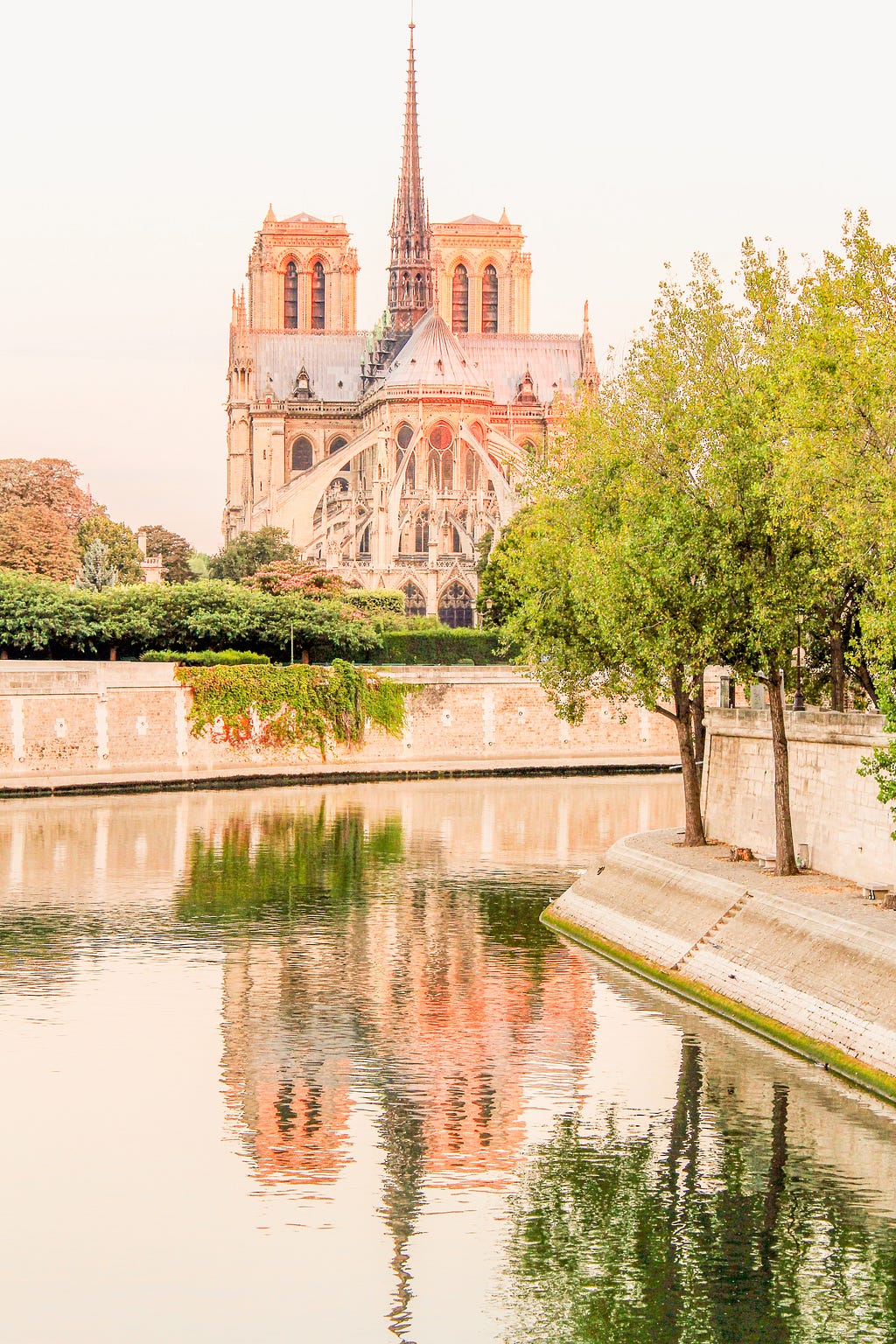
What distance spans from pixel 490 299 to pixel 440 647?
2812 inches

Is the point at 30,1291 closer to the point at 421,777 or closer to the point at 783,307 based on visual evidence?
the point at 783,307

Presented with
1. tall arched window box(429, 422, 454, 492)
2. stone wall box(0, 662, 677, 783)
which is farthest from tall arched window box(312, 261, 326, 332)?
stone wall box(0, 662, 677, 783)

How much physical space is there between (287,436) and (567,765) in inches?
2683

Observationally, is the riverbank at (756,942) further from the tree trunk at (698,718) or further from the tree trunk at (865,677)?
the tree trunk at (865,677)

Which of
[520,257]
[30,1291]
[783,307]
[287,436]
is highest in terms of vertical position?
[520,257]

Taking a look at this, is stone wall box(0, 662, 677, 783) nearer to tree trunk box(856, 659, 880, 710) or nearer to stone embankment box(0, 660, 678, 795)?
stone embankment box(0, 660, 678, 795)

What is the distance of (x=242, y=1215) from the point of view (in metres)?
17.2

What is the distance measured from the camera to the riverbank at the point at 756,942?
21312 mm

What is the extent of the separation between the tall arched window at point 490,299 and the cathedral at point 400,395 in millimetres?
130

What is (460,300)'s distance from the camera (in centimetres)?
14350

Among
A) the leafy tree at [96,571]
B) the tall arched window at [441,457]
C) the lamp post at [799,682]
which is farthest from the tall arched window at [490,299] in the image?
the lamp post at [799,682]

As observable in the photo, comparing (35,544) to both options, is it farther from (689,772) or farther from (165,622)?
(689,772)

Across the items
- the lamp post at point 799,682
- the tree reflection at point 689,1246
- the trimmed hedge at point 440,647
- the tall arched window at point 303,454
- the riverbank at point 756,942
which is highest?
the tall arched window at point 303,454

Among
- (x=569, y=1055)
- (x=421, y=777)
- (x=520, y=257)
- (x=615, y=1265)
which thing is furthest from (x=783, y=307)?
(x=520, y=257)
